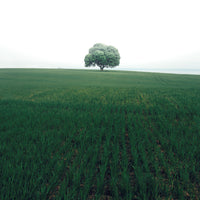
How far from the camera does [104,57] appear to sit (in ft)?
156

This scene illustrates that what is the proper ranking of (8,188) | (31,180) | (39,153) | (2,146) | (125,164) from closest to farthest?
1. (8,188)
2. (31,180)
3. (125,164)
4. (39,153)
5. (2,146)

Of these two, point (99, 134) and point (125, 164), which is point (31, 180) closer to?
point (125, 164)

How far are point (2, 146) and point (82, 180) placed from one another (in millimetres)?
2324

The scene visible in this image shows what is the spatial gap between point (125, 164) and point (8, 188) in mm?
2068

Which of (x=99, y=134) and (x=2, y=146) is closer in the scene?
(x=2, y=146)

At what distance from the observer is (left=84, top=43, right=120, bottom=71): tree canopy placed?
48.0 metres

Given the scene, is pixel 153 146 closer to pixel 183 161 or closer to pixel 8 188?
pixel 183 161

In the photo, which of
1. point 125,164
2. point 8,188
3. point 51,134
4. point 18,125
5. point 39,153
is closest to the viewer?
point 8,188

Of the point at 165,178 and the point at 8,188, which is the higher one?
the point at 8,188

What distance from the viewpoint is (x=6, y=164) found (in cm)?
221

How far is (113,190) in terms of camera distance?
179 cm

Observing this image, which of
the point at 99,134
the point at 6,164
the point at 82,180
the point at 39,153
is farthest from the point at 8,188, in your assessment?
the point at 99,134

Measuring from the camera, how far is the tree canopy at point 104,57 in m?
48.0

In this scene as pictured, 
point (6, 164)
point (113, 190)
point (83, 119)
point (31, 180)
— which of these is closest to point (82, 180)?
point (113, 190)
